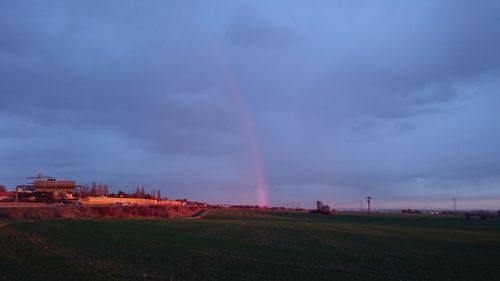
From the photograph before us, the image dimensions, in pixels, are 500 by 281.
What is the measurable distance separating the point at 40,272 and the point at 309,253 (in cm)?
1787

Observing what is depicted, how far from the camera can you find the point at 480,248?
41469 millimetres

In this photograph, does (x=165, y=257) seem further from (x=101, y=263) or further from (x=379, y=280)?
(x=379, y=280)

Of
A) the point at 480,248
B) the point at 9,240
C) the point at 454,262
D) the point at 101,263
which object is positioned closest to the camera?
the point at 101,263

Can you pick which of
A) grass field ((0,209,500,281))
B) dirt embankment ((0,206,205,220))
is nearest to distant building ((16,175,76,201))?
dirt embankment ((0,206,205,220))

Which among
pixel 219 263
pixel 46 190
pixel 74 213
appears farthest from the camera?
pixel 46 190

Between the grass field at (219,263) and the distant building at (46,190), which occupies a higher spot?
the distant building at (46,190)

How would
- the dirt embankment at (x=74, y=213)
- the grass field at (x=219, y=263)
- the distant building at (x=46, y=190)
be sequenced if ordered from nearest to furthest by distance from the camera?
the grass field at (x=219, y=263) < the dirt embankment at (x=74, y=213) < the distant building at (x=46, y=190)

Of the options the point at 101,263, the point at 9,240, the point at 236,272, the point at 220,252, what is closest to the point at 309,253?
the point at 220,252

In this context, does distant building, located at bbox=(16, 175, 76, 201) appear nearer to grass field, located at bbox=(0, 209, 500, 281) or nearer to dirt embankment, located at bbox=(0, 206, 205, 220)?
dirt embankment, located at bbox=(0, 206, 205, 220)

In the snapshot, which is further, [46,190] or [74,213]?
[46,190]

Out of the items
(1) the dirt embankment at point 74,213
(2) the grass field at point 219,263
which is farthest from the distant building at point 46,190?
(2) the grass field at point 219,263

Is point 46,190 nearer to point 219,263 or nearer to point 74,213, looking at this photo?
point 74,213

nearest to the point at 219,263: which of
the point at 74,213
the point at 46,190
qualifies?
the point at 74,213

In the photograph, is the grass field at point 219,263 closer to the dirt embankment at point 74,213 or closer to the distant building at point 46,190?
the dirt embankment at point 74,213
